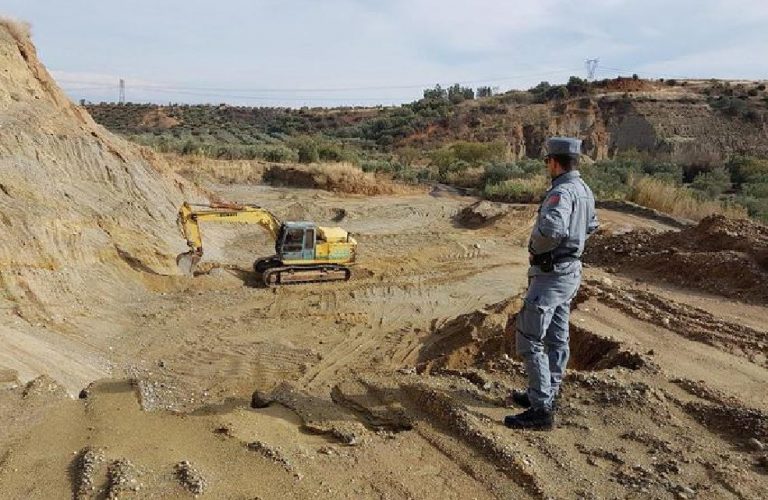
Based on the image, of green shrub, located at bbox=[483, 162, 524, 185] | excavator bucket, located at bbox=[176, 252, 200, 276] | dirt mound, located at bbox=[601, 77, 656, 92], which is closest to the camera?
excavator bucket, located at bbox=[176, 252, 200, 276]

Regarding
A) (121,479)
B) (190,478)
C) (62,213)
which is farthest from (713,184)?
(121,479)

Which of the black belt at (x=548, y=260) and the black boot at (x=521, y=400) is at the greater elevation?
the black belt at (x=548, y=260)

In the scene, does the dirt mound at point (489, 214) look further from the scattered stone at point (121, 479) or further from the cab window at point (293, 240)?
the scattered stone at point (121, 479)

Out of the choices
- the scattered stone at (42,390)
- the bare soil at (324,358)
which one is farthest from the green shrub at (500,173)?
the scattered stone at (42,390)

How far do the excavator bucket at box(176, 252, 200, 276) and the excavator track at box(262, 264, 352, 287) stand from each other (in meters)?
1.32

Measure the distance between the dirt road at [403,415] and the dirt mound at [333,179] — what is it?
15.1m

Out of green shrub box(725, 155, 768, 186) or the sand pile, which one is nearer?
the sand pile

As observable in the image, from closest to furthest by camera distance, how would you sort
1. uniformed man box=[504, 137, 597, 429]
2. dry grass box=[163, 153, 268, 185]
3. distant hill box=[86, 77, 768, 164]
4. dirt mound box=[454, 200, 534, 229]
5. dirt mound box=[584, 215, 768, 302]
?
uniformed man box=[504, 137, 597, 429] < dirt mound box=[584, 215, 768, 302] < dirt mound box=[454, 200, 534, 229] < dry grass box=[163, 153, 268, 185] < distant hill box=[86, 77, 768, 164]

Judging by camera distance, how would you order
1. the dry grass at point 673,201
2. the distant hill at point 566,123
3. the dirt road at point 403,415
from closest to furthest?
the dirt road at point 403,415
the dry grass at point 673,201
the distant hill at point 566,123

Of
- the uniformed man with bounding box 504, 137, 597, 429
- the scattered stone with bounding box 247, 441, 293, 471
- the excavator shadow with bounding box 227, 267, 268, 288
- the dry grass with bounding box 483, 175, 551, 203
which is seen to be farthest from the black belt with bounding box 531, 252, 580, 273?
the dry grass with bounding box 483, 175, 551, 203

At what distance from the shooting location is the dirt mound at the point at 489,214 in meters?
19.2

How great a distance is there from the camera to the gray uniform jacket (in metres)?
4.36

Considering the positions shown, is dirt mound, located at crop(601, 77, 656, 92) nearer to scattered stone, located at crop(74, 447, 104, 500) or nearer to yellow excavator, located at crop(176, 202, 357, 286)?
yellow excavator, located at crop(176, 202, 357, 286)

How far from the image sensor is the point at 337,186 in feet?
81.6
